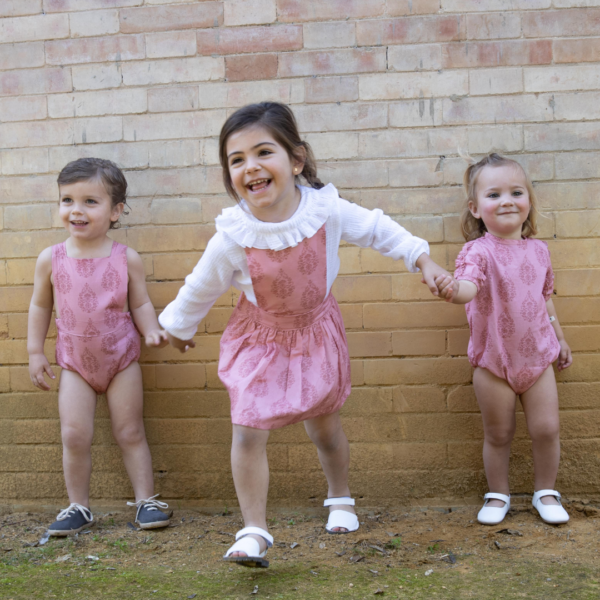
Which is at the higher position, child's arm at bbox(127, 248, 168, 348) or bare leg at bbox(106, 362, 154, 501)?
child's arm at bbox(127, 248, 168, 348)

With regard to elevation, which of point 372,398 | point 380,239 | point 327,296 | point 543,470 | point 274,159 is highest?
point 274,159

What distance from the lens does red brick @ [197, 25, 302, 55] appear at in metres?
3.31

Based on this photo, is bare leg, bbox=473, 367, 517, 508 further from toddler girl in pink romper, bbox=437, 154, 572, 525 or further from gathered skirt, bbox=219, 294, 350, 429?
gathered skirt, bbox=219, 294, 350, 429

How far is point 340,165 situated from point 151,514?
6.28 feet

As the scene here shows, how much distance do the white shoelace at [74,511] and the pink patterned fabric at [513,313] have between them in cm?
201

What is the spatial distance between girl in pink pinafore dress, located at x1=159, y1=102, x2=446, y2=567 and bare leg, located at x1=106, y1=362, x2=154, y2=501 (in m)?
0.65

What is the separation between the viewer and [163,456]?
11.4 feet

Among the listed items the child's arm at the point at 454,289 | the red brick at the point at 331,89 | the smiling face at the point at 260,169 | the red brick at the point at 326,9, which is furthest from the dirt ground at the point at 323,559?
the red brick at the point at 326,9

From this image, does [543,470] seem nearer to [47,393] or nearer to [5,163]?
[47,393]

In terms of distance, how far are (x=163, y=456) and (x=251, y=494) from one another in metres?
1.04

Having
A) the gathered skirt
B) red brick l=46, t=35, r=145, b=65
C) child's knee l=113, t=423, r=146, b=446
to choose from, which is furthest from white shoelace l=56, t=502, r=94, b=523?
red brick l=46, t=35, r=145, b=65

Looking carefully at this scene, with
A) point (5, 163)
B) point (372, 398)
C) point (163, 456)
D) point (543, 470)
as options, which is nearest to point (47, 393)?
point (163, 456)

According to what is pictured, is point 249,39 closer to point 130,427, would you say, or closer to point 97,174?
point 97,174

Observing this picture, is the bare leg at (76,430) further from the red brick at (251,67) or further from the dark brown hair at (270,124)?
the red brick at (251,67)
